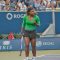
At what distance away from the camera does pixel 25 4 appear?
68.2 feet

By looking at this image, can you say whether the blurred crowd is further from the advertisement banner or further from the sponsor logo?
the advertisement banner

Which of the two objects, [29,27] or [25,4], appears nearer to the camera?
[29,27]

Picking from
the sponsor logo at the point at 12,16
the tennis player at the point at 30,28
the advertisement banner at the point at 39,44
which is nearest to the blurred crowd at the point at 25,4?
the sponsor logo at the point at 12,16

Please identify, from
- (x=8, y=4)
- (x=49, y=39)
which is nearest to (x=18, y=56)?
(x=49, y=39)

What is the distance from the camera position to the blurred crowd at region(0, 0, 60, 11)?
19305mm

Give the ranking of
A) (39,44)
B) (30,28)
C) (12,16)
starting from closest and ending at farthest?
(30,28), (39,44), (12,16)

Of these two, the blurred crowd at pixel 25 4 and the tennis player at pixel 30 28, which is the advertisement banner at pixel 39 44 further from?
the tennis player at pixel 30 28

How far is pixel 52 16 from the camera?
1903 centimetres

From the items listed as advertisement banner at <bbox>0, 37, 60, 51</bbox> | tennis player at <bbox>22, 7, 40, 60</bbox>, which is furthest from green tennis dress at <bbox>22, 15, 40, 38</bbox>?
advertisement banner at <bbox>0, 37, 60, 51</bbox>

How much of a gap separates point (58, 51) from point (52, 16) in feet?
11.2

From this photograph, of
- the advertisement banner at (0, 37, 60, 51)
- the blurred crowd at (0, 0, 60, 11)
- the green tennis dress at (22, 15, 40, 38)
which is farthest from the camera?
the blurred crowd at (0, 0, 60, 11)

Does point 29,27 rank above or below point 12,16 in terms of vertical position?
above

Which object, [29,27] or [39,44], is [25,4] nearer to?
[39,44]

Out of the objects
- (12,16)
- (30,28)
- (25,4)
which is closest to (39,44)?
(12,16)
